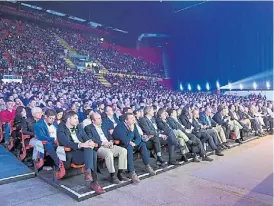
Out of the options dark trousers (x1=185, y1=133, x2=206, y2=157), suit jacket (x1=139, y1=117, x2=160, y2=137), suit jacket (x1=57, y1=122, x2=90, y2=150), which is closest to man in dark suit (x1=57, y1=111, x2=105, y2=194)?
suit jacket (x1=57, y1=122, x2=90, y2=150)

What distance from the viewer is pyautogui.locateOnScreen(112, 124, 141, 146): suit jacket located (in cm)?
361

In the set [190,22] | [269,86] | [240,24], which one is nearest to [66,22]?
[190,22]

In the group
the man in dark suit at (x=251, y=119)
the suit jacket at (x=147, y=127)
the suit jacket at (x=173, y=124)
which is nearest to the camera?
the suit jacket at (x=147, y=127)

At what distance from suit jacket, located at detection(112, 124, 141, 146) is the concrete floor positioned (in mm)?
596

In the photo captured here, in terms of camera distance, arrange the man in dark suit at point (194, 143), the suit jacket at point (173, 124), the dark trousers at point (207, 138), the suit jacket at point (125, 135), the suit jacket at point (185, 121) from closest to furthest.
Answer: the suit jacket at point (125, 135)
the man in dark suit at point (194, 143)
the suit jacket at point (173, 124)
the dark trousers at point (207, 138)
the suit jacket at point (185, 121)

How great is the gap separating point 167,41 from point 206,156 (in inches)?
900

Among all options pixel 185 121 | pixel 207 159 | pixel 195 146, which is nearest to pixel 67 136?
pixel 195 146

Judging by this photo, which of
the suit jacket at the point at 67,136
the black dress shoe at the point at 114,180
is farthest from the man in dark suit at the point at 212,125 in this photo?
the suit jacket at the point at 67,136

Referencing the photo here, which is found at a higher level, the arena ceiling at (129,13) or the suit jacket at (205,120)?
the arena ceiling at (129,13)

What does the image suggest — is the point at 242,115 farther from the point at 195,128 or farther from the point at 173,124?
the point at 173,124

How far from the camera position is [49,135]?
363cm

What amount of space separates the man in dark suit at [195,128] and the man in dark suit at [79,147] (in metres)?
2.59

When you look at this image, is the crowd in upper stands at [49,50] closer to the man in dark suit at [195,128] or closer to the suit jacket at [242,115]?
the man in dark suit at [195,128]

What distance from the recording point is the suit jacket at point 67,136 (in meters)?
3.12
